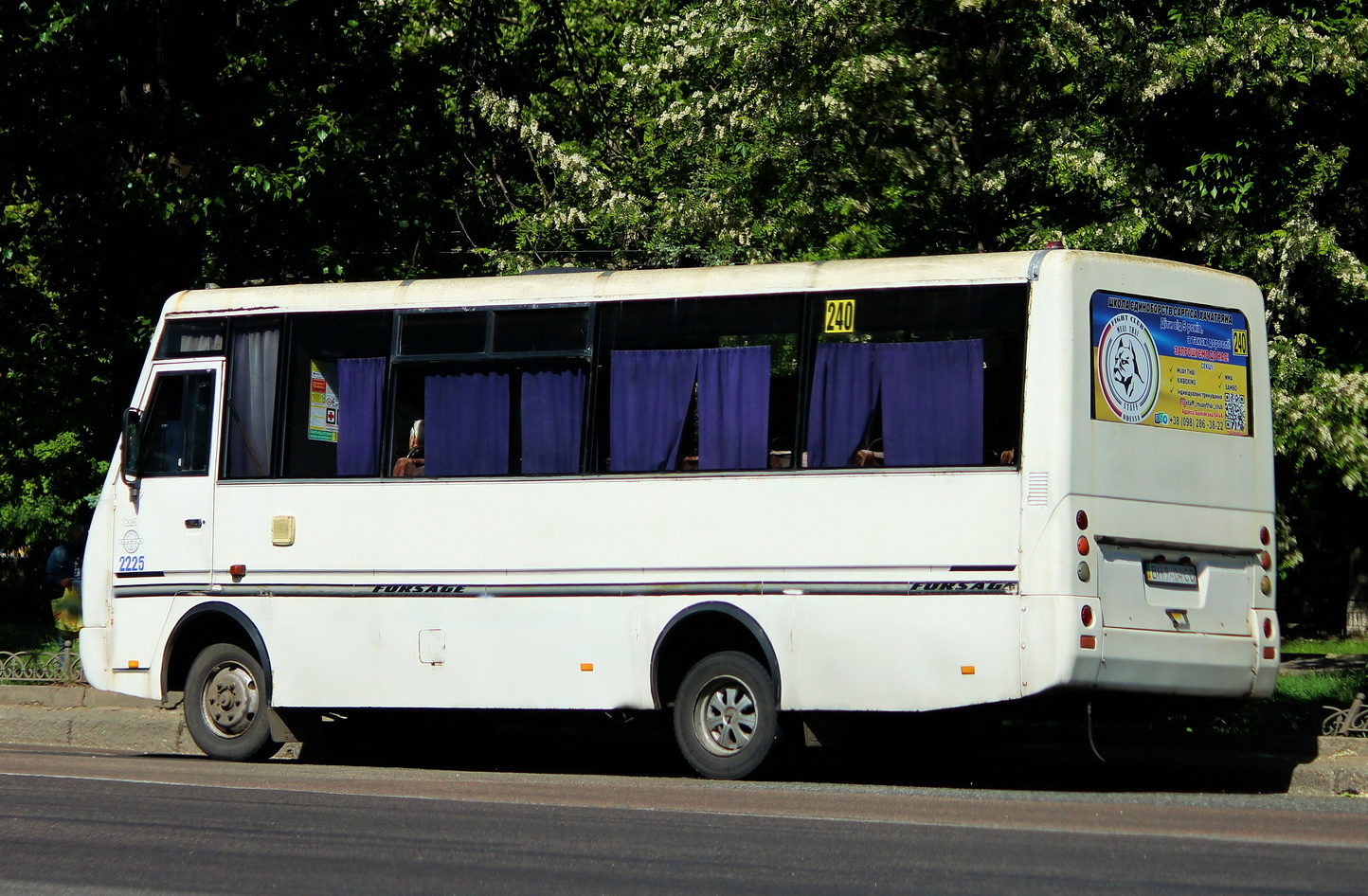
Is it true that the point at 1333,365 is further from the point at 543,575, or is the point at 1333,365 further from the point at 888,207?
the point at 543,575

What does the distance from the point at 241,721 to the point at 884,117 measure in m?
6.52

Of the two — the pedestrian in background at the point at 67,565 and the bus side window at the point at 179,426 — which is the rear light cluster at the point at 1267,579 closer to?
the bus side window at the point at 179,426

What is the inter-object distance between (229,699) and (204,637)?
1.69 feet

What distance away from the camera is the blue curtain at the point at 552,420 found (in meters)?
11.9

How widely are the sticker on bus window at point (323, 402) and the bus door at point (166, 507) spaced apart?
80 cm

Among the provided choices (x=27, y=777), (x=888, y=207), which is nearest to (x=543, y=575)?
(x=27, y=777)

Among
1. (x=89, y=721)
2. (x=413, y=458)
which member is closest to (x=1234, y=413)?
(x=413, y=458)

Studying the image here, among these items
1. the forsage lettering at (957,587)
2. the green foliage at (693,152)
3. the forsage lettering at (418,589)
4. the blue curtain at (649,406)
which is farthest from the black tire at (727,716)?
the green foliage at (693,152)

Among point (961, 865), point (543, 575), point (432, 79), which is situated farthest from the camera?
point (432, 79)

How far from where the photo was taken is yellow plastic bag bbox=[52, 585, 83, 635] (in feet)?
57.3

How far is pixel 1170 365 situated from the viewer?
10.9m

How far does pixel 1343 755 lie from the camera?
1120 centimetres

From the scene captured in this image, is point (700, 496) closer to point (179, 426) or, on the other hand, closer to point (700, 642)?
point (700, 642)

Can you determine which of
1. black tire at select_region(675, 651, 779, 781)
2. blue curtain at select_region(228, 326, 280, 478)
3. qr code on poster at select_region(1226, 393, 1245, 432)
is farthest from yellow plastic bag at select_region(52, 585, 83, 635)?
qr code on poster at select_region(1226, 393, 1245, 432)
